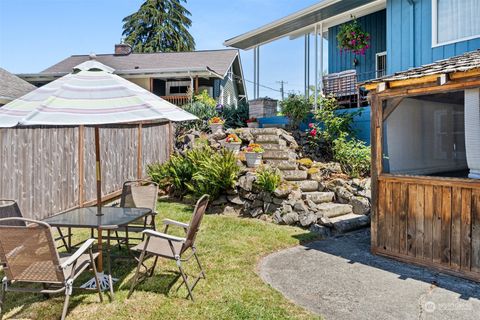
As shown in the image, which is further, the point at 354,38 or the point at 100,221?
the point at 354,38

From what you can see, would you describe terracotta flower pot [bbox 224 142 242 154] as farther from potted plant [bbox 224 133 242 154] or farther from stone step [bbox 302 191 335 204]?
stone step [bbox 302 191 335 204]

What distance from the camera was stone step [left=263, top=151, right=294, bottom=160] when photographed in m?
9.56

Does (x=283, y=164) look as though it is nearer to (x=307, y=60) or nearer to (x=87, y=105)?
(x=87, y=105)

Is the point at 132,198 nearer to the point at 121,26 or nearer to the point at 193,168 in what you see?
the point at 193,168

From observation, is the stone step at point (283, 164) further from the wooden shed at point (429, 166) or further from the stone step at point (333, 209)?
the wooden shed at point (429, 166)

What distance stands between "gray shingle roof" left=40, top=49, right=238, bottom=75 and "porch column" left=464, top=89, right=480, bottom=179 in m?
17.1

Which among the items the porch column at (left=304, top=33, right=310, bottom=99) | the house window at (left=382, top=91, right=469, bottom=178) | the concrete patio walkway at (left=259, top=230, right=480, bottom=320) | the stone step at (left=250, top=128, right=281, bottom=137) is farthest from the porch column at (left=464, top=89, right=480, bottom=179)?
the porch column at (left=304, top=33, right=310, bottom=99)

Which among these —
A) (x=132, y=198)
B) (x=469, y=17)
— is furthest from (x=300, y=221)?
(x=469, y=17)

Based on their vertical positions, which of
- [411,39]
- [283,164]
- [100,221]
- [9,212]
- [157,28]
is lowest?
[100,221]

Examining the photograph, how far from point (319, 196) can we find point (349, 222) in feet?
3.54

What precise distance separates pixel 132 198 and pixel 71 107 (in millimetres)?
2526

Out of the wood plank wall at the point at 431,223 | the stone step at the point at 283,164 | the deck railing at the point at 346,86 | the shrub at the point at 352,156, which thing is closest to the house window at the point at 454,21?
the deck railing at the point at 346,86

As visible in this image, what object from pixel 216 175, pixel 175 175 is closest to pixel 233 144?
pixel 175 175

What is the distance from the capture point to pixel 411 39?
32.9 ft
